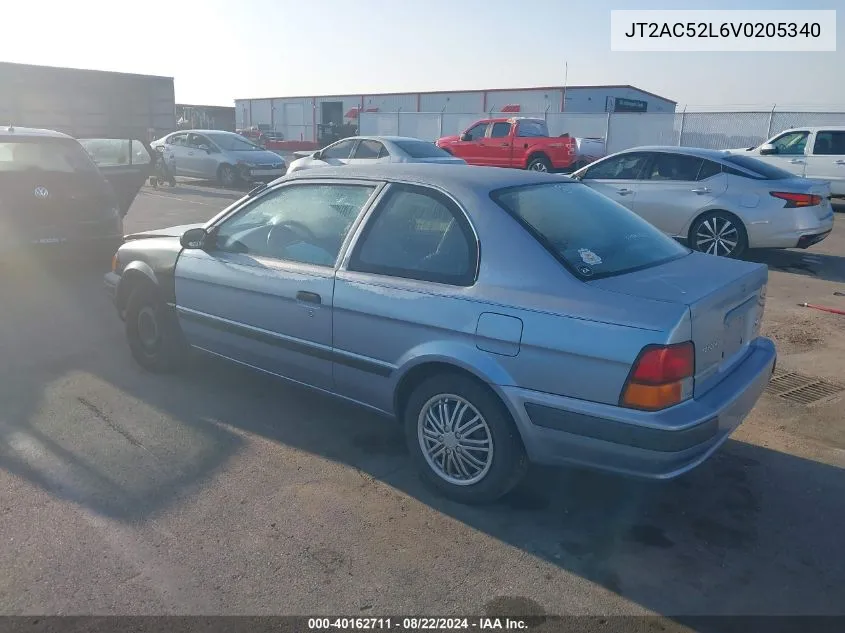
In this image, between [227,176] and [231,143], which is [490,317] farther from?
[231,143]

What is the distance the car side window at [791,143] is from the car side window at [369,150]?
8.90 m

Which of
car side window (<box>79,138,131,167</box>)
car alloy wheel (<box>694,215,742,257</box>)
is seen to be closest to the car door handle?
car alloy wheel (<box>694,215,742,257</box>)

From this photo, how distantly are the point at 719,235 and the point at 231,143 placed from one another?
15.3 metres

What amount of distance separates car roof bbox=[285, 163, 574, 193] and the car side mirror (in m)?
0.86

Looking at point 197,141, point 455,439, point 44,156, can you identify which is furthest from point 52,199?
point 197,141

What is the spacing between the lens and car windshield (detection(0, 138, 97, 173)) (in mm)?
7812

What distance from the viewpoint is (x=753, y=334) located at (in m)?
3.76

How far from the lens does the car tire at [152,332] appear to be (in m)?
5.05

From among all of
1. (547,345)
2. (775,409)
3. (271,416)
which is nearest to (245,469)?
(271,416)

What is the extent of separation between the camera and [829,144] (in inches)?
620

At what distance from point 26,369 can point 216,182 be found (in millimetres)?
16138

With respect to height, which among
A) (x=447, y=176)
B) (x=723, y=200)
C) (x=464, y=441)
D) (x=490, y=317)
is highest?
(x=447, y=176)

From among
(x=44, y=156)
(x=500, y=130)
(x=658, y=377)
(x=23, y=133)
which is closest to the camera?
(x=658, y=377)

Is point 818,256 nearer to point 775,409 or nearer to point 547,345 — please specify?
point 775,409
